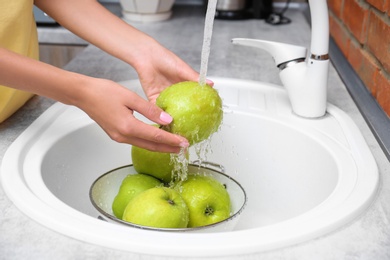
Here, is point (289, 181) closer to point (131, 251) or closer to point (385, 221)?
point (385, 221)

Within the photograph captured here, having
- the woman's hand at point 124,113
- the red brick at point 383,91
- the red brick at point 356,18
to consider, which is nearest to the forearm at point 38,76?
the woman's hand at point 124,113

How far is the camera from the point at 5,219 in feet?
2.19

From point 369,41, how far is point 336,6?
434 millimetres

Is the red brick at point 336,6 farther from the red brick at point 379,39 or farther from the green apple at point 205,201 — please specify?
the green apple at point 205,201

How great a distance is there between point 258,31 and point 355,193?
39.9 inches

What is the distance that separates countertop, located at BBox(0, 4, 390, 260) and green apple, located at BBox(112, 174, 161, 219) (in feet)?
0.57

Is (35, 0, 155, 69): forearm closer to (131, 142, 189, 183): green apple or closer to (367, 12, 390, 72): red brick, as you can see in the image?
(131, 142, 189, 183): green apple

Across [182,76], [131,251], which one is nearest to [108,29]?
[182,76]

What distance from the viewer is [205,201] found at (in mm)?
807

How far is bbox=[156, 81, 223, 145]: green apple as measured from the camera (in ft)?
2.53

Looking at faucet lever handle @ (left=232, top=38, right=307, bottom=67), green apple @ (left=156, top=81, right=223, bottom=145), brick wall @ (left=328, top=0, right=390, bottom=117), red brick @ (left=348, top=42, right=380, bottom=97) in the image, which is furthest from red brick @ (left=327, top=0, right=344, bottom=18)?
green apple @ (left=156, top=81, right=223, bottom=145)

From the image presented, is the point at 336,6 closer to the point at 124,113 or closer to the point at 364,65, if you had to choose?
the point at 364,65

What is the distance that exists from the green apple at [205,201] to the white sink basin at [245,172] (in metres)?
0.05

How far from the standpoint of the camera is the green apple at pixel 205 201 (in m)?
0.80
